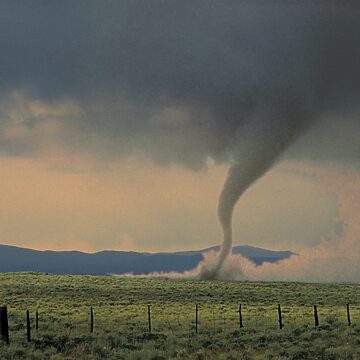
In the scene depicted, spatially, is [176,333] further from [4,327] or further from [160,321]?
[4,327]

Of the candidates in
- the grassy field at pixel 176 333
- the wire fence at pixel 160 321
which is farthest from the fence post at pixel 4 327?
the grassy field at pixel 176 333

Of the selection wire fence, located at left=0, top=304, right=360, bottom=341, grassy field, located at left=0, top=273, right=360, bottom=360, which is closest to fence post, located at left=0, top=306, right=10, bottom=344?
wire fence, located at left=0, top=304, right=360, bottom=341

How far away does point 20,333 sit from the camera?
3694cm

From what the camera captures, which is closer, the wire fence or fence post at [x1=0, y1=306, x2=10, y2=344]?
fence post at [x1=0, y1=306, x2=10, y2=344]

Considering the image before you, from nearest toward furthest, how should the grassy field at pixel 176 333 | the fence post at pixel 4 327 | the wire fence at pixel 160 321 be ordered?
the grassy field at pixel 176 333 < the fence post at pixel 4 327 < the wire fence at pixel 160 321

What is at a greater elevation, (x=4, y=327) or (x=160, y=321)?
(x=4, y=327)

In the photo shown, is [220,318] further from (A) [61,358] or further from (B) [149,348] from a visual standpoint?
(A) [61,358]

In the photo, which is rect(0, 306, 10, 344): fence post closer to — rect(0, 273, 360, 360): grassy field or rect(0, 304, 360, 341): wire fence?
rect(0, 304, 360, 341): wire fence

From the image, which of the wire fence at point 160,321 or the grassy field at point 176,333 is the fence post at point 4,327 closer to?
the wire fence at point 160,321

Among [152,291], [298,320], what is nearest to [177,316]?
[298,320]

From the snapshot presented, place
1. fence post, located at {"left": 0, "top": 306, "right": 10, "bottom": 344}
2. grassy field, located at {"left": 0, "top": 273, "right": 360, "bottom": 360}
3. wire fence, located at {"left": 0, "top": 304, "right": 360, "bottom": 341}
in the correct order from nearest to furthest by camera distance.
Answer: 1. grassy field, located at {"left": 0, "top": 273, "right": 360, "bottom": 360}
2. fence post, located at {"left": 0, "top": 306, "right": 10, "bottom": 344}
3. wire fence, located at {"left": 0, "top": 304, "right": 360, "bottom": 341}

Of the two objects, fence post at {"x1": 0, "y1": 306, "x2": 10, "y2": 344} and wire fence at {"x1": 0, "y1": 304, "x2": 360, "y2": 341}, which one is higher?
fence post at {"x1": 0, "y1": 306, "x2": 10, "y2": 344}

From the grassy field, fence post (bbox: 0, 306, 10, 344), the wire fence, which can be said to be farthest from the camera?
the wire fence

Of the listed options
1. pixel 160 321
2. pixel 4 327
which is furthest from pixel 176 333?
pixel 4 327
